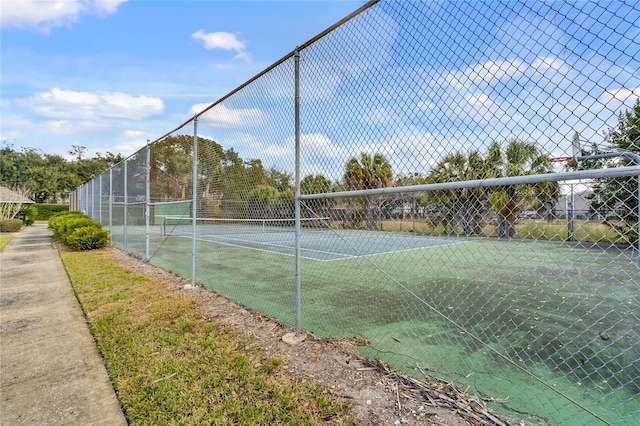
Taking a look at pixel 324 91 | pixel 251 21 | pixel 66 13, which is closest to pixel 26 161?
pixel 66 13

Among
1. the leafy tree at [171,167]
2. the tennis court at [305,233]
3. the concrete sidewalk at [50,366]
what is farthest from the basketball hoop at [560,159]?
the leafy tree at [171,167]

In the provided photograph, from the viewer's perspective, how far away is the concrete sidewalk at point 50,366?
82.1 inches

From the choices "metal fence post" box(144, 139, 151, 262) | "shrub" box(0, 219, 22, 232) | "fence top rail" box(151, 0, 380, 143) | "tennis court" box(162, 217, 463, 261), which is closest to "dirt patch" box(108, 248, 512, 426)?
Answer: "tennis court" box(162, 217, 463, 261)

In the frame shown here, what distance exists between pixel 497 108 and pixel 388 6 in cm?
117

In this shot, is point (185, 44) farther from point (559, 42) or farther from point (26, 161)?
point (26, 161)

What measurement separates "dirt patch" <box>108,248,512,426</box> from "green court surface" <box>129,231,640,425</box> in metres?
0.22

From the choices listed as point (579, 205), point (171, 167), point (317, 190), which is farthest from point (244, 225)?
point (579, 205)

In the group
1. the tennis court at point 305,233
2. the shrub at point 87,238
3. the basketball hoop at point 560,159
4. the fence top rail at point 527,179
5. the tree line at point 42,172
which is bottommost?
the shrub at point 87,238

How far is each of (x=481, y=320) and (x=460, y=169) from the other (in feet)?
7.98

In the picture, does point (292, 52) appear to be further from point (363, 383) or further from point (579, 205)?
point (363, 383)

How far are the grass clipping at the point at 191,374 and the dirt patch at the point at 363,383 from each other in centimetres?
12

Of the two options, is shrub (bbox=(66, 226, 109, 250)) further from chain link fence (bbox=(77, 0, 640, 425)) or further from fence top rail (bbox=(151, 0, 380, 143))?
fence top rail (bbox=(151, 0, 380, 143))

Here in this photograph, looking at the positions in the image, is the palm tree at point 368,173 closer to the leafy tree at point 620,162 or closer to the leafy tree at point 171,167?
the leafy tree at point 620,162

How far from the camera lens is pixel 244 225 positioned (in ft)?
15.6
